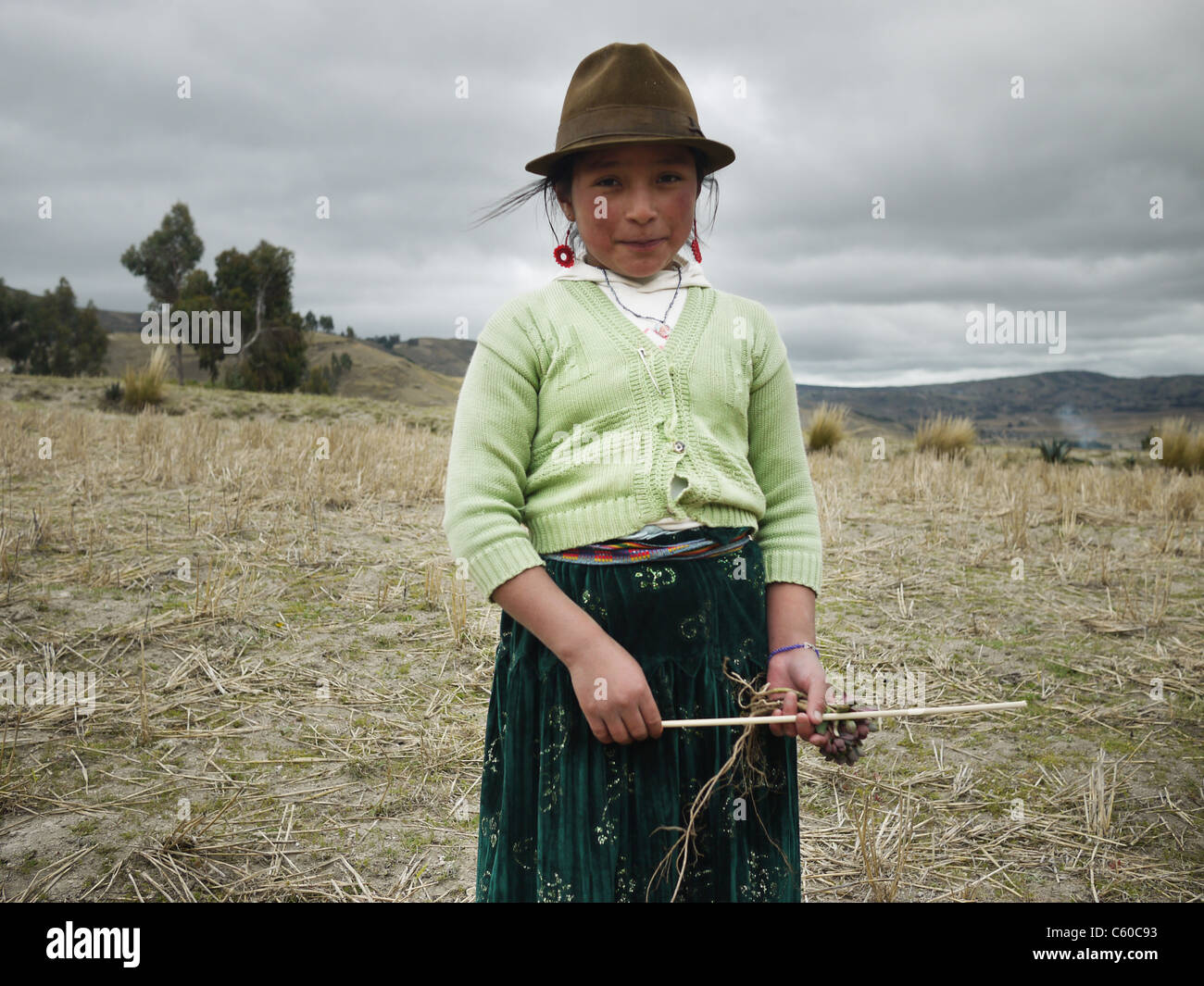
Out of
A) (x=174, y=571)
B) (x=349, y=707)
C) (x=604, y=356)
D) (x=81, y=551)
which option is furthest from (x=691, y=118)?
(x=81, y=551)

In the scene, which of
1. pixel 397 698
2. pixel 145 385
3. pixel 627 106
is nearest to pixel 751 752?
pixel 627 106

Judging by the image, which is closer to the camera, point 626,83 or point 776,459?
point 626,83

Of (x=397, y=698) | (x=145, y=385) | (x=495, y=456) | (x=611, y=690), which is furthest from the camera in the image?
(x=145, y=385)

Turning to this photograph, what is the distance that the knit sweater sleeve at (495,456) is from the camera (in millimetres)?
1181

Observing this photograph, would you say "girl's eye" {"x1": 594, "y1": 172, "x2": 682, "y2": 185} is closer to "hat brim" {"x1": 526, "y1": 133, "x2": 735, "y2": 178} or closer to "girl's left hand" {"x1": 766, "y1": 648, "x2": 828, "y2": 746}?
"hat brim" {"x1": 526, "y1": 133, "x2": 735, "y2": 178}

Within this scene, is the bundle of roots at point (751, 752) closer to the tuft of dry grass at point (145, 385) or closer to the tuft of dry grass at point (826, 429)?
the tuft of dry grass at point (826, 429)

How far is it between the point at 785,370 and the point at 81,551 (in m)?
4.43

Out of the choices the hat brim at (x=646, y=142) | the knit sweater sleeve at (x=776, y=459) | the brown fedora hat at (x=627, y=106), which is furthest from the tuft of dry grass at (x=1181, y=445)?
the brown fedora hat at (x=627, y=106)

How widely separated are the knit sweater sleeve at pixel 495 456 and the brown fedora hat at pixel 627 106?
0.98ft

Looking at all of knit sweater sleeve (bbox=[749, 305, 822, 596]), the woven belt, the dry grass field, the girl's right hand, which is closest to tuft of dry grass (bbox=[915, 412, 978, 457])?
the dry grass field

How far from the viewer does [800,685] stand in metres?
1.30

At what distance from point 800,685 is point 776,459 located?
39cm

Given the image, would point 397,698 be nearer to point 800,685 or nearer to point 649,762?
point 649,762
